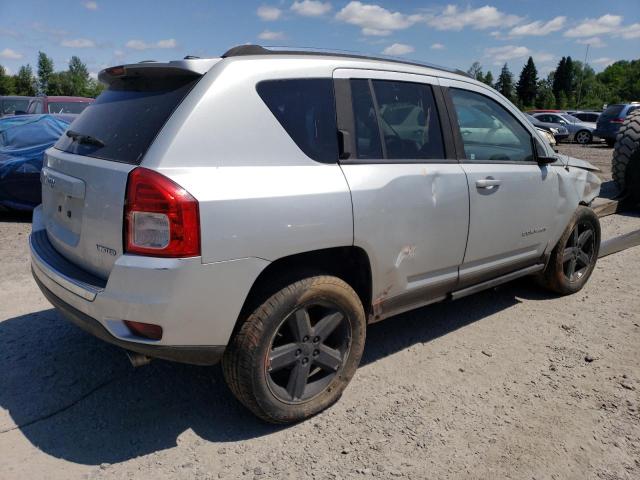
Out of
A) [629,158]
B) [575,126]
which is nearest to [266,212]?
[629,158]

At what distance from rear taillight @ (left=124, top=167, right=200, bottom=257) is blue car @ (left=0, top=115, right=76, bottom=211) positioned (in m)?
5.71

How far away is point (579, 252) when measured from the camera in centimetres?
470

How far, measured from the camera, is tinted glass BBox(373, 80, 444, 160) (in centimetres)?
306

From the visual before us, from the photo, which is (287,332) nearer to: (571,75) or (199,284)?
(199,284)

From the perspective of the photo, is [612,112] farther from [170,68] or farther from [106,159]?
[106,159]

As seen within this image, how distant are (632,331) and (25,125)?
8.04 metres

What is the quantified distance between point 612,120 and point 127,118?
2250 centimetres

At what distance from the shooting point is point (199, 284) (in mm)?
2258

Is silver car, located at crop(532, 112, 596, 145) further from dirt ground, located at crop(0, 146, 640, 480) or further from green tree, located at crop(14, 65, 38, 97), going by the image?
green tree, located at crop(14, 65, 38, 97)

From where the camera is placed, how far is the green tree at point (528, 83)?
99.7 meters

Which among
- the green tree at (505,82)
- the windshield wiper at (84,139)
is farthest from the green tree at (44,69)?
the windshield wiper at (84,139)

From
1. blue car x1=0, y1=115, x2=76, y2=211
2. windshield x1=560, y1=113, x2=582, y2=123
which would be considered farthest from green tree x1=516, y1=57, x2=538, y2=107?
blue car x1=0, y1=115, x2=76, y2=211

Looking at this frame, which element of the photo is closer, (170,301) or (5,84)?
(170,301)

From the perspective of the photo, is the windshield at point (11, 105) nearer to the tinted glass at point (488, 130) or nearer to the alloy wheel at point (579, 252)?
the tinted glass at point (488, 130)
